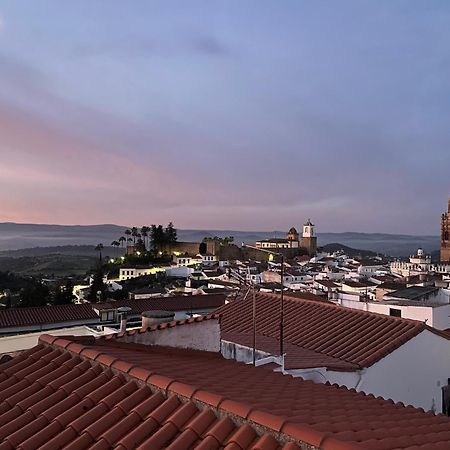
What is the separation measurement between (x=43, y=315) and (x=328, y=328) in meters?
18.7

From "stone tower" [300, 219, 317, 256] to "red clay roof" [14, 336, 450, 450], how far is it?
386 ft

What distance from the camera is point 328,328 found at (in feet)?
34.6

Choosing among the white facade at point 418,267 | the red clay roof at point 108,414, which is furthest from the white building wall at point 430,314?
the white facade at point 418,267

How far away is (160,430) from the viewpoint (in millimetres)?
3182

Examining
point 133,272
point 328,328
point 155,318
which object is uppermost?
point 155,318

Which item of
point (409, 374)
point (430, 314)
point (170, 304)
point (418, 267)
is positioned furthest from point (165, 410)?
point (418, 267)

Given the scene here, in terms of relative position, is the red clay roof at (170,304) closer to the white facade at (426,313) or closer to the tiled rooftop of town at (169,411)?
the white facade at (426,313)

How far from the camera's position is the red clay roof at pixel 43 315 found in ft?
76.4

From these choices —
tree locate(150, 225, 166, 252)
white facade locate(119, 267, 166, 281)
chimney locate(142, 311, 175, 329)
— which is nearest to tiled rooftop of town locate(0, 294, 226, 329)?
chimney locate(142, 311, 175, 329)

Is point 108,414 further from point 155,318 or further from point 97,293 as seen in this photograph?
point 97,293

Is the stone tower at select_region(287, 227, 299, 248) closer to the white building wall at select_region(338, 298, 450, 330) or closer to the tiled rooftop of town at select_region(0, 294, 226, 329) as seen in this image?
the tiled rooftop of town at select_region(0, 294, 226, 329)

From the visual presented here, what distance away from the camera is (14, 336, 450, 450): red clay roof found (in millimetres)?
3080

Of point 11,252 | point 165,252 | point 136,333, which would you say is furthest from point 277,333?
point 11,252

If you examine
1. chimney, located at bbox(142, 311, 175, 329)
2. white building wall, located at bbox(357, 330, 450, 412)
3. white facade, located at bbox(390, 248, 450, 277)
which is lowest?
white facade, located at bbox(390, 248, 450, 277)
